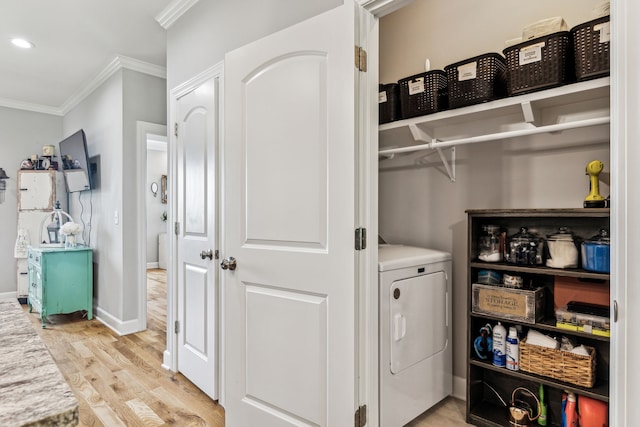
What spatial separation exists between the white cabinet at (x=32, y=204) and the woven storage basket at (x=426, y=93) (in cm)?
515

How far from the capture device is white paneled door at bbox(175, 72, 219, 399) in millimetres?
2387

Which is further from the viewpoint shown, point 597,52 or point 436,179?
point 436,179

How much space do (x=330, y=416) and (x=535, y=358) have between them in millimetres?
1079

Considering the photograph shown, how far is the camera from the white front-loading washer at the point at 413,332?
5.88 ft

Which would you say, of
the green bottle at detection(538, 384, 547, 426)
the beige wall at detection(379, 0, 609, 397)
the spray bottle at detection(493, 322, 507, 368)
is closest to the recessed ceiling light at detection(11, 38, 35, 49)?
the beige wall at detection(379, 0, 609, 397)

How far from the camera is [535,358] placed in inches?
73.9

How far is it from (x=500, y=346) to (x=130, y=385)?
240cm

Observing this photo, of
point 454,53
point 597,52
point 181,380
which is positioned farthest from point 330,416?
point 454,53

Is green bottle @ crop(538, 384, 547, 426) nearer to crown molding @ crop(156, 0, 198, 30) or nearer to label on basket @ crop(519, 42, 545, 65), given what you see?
label on basket @ crop(519, 42, 545, 65)

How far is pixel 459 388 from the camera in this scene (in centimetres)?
235

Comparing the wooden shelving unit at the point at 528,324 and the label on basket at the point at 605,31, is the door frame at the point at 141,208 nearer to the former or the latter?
the wooden shelving unit at the point at 528,324

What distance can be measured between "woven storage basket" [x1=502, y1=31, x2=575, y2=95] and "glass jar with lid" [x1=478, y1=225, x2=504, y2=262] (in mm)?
756

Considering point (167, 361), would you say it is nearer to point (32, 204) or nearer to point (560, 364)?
point (560, 364)

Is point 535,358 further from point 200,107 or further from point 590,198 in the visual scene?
point 200,107
